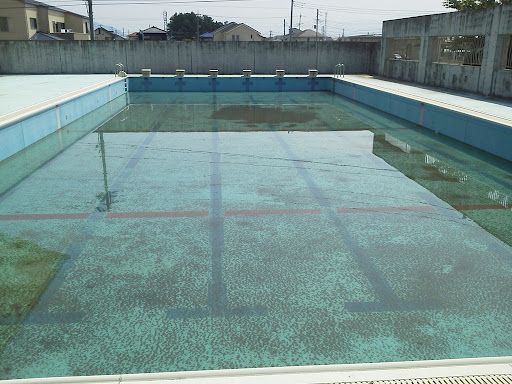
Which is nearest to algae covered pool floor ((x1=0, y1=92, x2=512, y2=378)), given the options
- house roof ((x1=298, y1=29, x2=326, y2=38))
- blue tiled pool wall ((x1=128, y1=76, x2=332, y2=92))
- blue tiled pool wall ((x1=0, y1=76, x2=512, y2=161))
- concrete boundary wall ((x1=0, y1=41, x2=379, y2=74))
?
blue tiled pool wall ((x1=0, y1=76, x2=512, y2=161))

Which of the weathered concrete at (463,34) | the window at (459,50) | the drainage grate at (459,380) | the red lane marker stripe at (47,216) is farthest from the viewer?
the window at (459,50)

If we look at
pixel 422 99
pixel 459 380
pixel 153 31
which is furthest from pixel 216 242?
pixel 153 31

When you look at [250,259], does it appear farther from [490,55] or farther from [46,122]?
[490,55]

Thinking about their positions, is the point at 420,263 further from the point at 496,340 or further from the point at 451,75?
the point at 451,75

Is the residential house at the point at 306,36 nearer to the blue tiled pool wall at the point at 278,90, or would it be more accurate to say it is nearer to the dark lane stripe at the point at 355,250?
the blue tiled pool wall at the point at 278,90

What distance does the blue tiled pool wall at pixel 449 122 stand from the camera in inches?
331

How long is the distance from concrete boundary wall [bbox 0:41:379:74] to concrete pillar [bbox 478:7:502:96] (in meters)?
9.43

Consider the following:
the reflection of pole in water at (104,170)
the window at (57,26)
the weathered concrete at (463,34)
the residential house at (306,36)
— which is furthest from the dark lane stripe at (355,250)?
the residential house at (306,36)

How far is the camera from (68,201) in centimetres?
597

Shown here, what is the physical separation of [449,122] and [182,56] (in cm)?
1569

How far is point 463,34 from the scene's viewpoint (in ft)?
47.4

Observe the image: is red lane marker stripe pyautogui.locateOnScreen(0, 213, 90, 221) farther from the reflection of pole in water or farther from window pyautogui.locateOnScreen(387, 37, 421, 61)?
window pyautogui.locateOnScreen(387, 37, 421, 61)

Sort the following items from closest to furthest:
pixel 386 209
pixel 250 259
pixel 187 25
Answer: pixel 250 259, pixel 386 209, pixel 187 25

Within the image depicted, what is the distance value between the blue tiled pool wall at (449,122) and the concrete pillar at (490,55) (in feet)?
9.00
